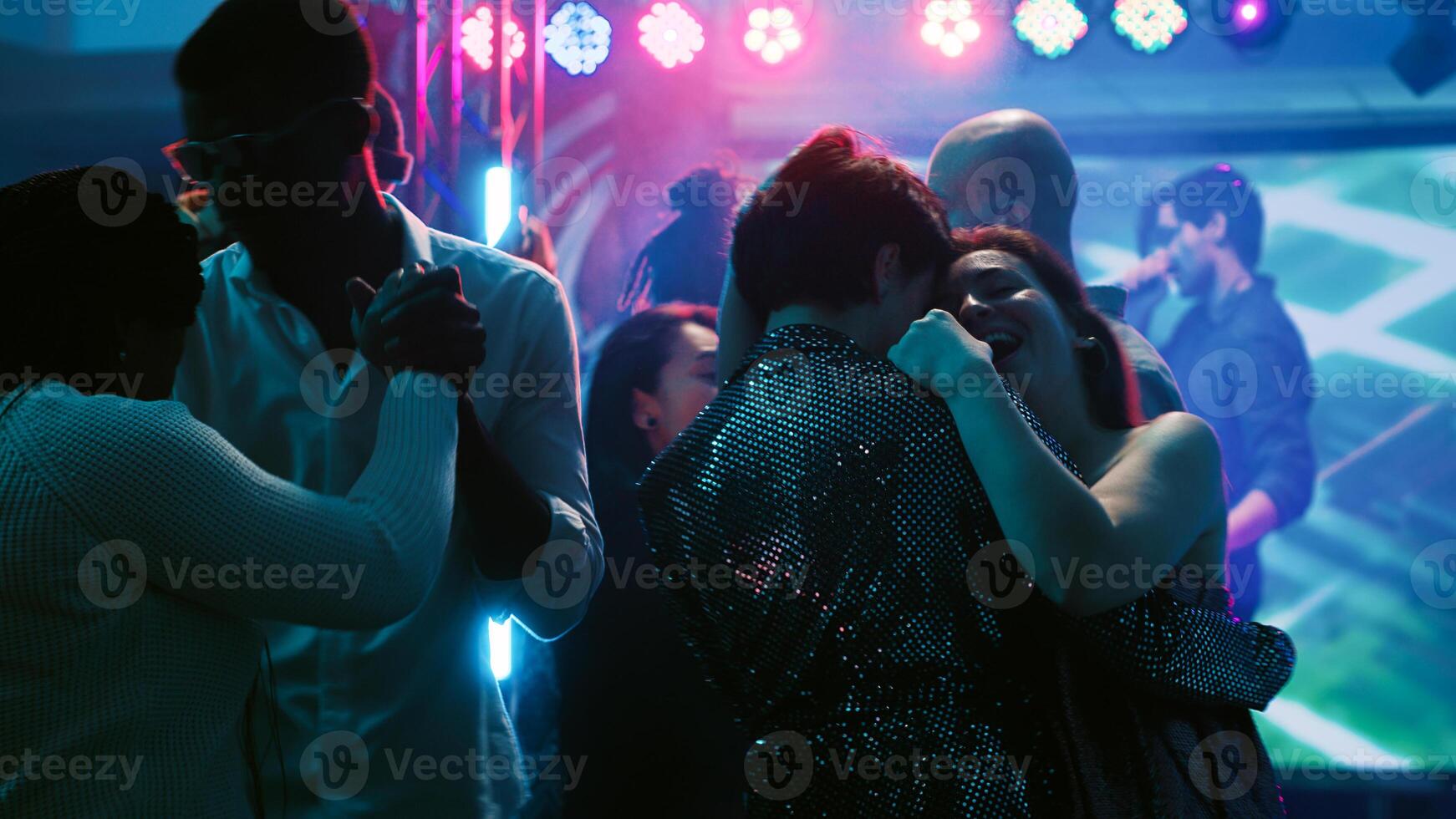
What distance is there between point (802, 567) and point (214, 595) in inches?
23.7

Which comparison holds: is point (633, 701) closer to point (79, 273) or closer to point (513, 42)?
point (79, 273)

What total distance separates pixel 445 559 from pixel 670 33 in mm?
5580

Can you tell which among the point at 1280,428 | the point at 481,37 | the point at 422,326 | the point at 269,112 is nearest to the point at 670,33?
the point at 481,37

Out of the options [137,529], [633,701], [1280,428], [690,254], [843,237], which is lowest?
[633,701]

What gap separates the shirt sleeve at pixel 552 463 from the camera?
151 cm

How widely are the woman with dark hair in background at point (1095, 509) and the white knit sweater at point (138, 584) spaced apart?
634 millimetres

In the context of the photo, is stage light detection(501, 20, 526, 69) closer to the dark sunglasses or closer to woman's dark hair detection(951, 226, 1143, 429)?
the dark sunglasses

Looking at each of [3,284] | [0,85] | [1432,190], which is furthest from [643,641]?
[0,85]

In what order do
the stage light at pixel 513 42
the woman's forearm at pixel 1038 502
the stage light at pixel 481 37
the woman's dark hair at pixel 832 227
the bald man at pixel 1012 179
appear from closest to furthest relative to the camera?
the woman's forearm at pixel 1038 502 → the woman's dark hair at pixel 832 227 → the bald man at pixel 1012 179 → the stage light at pixel 481 37 → the stage light at pixel 513 42

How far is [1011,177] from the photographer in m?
2.34

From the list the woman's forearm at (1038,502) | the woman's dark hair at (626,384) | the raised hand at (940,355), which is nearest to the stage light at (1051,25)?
the woman's dark hair at (626,384)

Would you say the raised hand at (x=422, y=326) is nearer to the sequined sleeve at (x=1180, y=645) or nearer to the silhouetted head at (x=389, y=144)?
the sequined sleeve at (x=1180, y=645)

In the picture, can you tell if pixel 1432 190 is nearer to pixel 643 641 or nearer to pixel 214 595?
pixel 643 641

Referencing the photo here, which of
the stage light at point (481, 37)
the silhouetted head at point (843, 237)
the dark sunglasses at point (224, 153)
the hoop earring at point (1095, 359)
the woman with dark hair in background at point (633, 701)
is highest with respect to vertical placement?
the stage light at point (481, 37)
